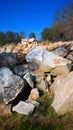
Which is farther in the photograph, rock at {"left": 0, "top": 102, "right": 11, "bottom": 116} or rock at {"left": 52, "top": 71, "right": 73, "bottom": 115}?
rock at {"left": 0, "top": 102, "right": 11, "bottom": 116}

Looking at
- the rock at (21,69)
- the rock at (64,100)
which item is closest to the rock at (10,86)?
the rock at (64,100)

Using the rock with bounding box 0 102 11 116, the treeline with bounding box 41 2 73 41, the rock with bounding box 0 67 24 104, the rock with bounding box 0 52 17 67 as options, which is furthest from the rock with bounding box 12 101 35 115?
the treeline with bounding box 41 2 73 41

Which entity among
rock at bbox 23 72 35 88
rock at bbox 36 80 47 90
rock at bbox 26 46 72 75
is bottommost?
rock at bbox 36 80 47 90

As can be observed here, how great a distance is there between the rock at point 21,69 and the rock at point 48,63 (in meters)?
0.25

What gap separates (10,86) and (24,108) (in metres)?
0.73

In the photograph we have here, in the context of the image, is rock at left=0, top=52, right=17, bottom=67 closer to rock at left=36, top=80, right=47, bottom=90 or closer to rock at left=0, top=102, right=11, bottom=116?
rock at left=36, top=80, right=47, bottom=90

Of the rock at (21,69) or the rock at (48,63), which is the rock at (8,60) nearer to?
the rock at (21,69)

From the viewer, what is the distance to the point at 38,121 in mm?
4914

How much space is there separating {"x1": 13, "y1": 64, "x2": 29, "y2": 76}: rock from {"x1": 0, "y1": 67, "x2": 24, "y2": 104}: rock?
1148 millimetres

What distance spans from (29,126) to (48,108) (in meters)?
0.93

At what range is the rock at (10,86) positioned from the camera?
5.61 m

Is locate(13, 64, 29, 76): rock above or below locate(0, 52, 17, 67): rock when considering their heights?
below

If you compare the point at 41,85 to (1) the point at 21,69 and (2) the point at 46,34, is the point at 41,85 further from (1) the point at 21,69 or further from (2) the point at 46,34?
(2) the point at 46,34

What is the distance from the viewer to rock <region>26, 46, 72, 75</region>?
674 cm
